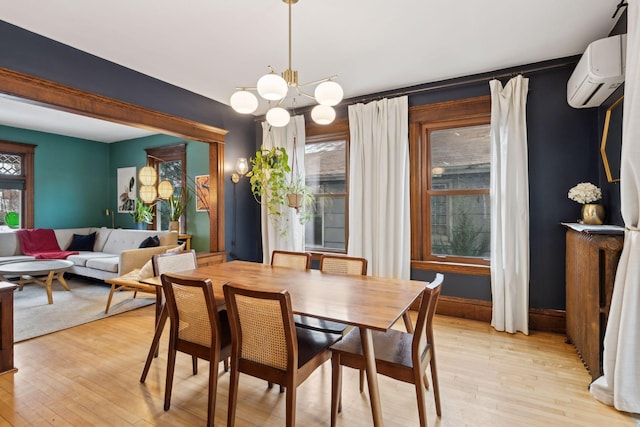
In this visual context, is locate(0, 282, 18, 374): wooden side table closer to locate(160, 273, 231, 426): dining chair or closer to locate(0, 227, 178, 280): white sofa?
locate(160, 273, 231, 426): dining chair

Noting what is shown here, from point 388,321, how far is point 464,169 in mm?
2780

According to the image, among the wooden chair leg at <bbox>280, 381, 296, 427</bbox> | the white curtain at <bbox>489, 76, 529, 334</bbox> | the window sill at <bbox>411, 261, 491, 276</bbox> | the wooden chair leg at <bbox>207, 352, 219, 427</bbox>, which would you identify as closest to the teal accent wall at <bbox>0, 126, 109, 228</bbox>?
the wooden chair leg at <bbox>207, 352, 219, 427</bbox>

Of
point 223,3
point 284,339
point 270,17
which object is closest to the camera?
point 284,339

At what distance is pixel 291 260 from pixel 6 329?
86.9 inches

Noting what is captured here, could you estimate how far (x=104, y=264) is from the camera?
4.83 metres

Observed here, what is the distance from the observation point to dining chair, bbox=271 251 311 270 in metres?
2.89

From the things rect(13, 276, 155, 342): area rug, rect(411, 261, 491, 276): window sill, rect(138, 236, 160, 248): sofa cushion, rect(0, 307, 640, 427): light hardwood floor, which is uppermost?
rect(138, 236, 160, 248): sofa cushion

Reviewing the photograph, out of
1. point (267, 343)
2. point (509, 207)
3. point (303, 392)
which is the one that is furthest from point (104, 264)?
point (509, 207)

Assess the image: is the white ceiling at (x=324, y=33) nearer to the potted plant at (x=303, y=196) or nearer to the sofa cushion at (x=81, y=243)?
the potted plant at (x=303, y=196)

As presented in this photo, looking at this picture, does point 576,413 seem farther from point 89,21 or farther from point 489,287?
point 89,21

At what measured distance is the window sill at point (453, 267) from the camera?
354cm

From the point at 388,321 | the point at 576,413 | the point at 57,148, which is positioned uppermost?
the point at 57,148

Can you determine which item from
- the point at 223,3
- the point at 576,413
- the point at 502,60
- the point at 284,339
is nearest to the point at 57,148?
the point at 223,3

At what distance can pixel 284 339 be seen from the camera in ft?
5.25
